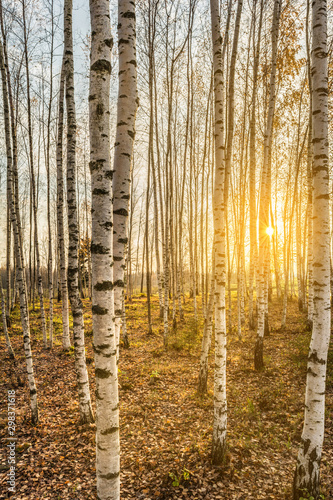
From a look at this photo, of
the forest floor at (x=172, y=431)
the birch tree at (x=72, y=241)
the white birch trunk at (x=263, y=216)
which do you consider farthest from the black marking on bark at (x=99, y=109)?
the white birch trunk at (x=263, y=216)

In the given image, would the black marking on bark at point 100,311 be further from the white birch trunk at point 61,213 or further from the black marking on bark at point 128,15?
the white birch trunk at point 61,213

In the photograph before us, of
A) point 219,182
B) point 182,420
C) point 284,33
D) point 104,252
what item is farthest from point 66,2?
point 182,420

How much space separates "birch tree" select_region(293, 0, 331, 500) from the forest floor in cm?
86

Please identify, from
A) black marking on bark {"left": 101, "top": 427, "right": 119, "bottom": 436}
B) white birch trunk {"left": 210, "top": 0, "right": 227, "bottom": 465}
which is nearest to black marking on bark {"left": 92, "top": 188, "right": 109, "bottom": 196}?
black marking on bark {"left": 101, "top": 427, "right": 119, "bottom": 436}

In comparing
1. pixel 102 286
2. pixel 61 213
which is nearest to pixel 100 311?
pixel 102 286

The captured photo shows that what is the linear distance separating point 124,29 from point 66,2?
3590 mm

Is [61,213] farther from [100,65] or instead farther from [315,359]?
[315,359]

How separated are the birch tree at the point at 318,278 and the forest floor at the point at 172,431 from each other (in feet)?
2.83

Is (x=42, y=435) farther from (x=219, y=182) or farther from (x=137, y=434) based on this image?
(x=219, y=182)

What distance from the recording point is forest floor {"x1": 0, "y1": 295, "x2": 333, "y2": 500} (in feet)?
12.8

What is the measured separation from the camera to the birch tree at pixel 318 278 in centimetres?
321

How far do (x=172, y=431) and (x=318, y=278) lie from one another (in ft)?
14.1

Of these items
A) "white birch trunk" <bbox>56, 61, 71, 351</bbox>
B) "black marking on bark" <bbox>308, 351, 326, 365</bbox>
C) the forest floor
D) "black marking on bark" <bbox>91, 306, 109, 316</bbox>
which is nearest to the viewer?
"black marking on bark" <bbox>91, 306, 109, 316</bbox>

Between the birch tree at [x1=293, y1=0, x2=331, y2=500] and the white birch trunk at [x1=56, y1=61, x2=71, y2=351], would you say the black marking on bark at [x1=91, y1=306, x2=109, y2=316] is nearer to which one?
the birch tree at [x1=293, y1=0, x2=331, y2=500]
